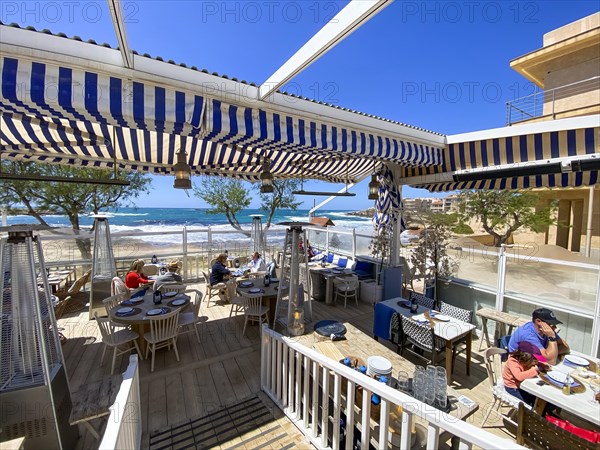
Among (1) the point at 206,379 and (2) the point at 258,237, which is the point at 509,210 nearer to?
(2) the point at 258,237

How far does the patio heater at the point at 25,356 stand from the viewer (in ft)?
6.43

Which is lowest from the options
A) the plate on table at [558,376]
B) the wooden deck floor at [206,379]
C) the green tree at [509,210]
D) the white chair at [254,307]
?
the wooden deck floor at [206,379]

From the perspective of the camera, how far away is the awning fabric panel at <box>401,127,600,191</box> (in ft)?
11.0

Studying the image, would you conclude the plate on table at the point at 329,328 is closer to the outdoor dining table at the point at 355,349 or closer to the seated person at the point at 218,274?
the outdoor dining table at the point at 355,349

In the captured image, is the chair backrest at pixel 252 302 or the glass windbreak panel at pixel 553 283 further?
the chair backrest at pixel 252 302

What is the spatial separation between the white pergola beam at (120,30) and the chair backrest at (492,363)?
176 inches

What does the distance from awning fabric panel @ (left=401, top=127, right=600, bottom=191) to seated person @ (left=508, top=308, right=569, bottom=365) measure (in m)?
2.17

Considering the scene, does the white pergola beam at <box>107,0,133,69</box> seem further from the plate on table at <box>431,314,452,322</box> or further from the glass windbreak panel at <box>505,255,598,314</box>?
the glass windbreak panel at <box>505,255,598,314</box>

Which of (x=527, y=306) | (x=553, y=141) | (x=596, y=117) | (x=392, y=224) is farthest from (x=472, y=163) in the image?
(x=527, y=306)

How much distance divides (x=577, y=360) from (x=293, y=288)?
331cm

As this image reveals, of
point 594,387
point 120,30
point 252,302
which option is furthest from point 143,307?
point 594,387

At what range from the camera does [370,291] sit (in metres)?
6.36

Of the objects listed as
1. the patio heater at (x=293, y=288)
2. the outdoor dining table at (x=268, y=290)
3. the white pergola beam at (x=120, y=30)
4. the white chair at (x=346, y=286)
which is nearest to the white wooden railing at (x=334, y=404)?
the patio heater at (x=293, y=288)

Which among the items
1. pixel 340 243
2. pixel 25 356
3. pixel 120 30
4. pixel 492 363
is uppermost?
pixel 120 30
